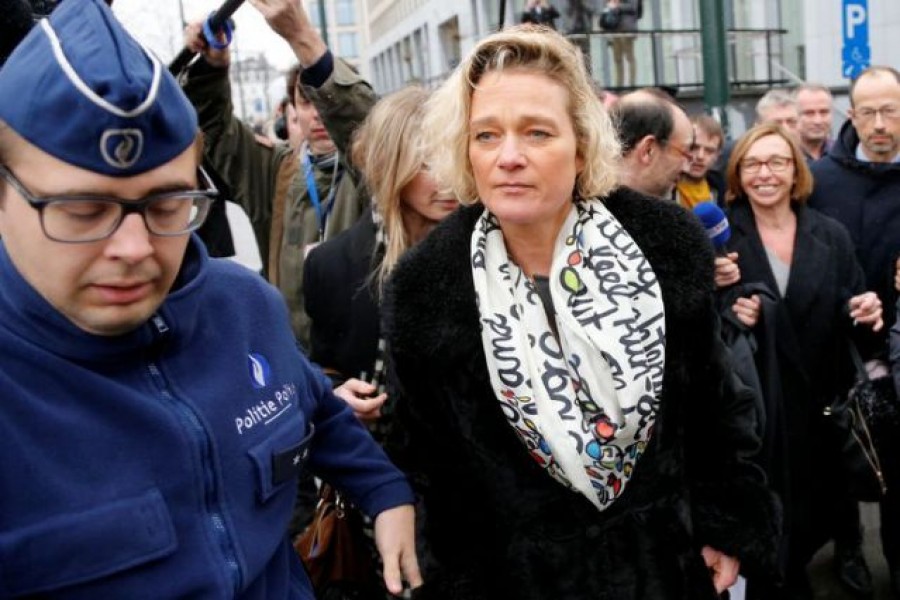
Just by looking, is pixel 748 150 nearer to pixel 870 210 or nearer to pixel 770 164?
pixel 770 164

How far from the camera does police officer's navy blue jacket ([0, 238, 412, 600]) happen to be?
48.4 inches

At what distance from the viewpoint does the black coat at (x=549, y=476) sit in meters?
2.07

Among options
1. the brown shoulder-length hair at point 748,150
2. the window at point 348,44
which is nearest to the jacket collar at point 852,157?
the brown shoulder-length hair at point 748,150

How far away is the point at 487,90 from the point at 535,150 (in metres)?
0.18

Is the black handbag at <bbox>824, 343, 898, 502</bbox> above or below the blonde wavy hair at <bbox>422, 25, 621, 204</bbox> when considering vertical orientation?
below

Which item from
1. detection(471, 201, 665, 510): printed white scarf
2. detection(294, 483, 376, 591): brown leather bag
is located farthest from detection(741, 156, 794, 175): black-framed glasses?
detection(294, 483, 376, 591): brown leather bag

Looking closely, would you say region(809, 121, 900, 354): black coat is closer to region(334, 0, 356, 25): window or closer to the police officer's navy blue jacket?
the police officer's navy blue jacket

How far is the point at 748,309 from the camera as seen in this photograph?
10.4 feet

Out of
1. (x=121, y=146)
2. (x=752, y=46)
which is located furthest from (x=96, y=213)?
(x=752, y=46)

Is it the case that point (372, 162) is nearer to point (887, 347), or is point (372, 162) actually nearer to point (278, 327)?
point (278, 327)

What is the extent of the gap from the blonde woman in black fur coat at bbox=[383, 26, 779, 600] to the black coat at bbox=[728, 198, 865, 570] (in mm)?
1251

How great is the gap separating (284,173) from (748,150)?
6.20 ft

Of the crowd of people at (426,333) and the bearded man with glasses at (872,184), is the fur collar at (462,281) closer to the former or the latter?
the crowd of people at (426,333)

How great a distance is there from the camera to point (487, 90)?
2.04 metres
